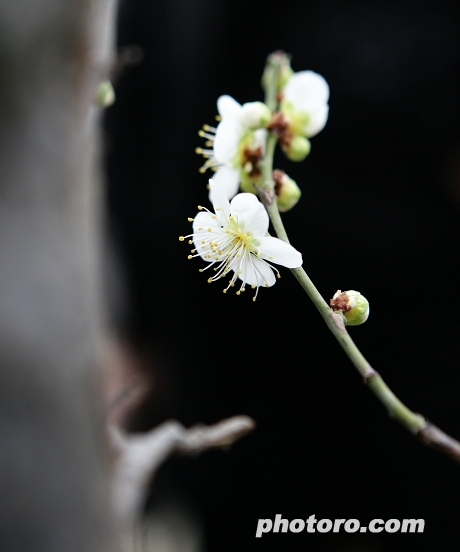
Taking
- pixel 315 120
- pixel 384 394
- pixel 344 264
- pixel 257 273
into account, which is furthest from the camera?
pixel 344 264

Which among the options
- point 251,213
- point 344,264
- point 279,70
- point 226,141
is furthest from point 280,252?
point 344,264

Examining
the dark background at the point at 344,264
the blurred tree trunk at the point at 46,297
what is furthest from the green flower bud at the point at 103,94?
the dark background at the point at 344,264

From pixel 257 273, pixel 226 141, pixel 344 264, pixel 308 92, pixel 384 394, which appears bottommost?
pixel 384 394

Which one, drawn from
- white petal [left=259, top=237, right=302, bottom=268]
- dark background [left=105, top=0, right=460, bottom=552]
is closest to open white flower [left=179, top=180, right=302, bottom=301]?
white petal [left=259, top=237, right=302, bottom=268]

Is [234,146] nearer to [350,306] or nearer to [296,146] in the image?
[296,146]

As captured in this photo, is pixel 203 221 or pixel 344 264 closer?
pixel 203 221

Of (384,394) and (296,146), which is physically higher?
(296,146)

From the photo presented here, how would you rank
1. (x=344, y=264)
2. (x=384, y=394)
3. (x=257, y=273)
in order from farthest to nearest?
(x=344, y=264)
(x=257, y=273)
(x=384, y=394)
